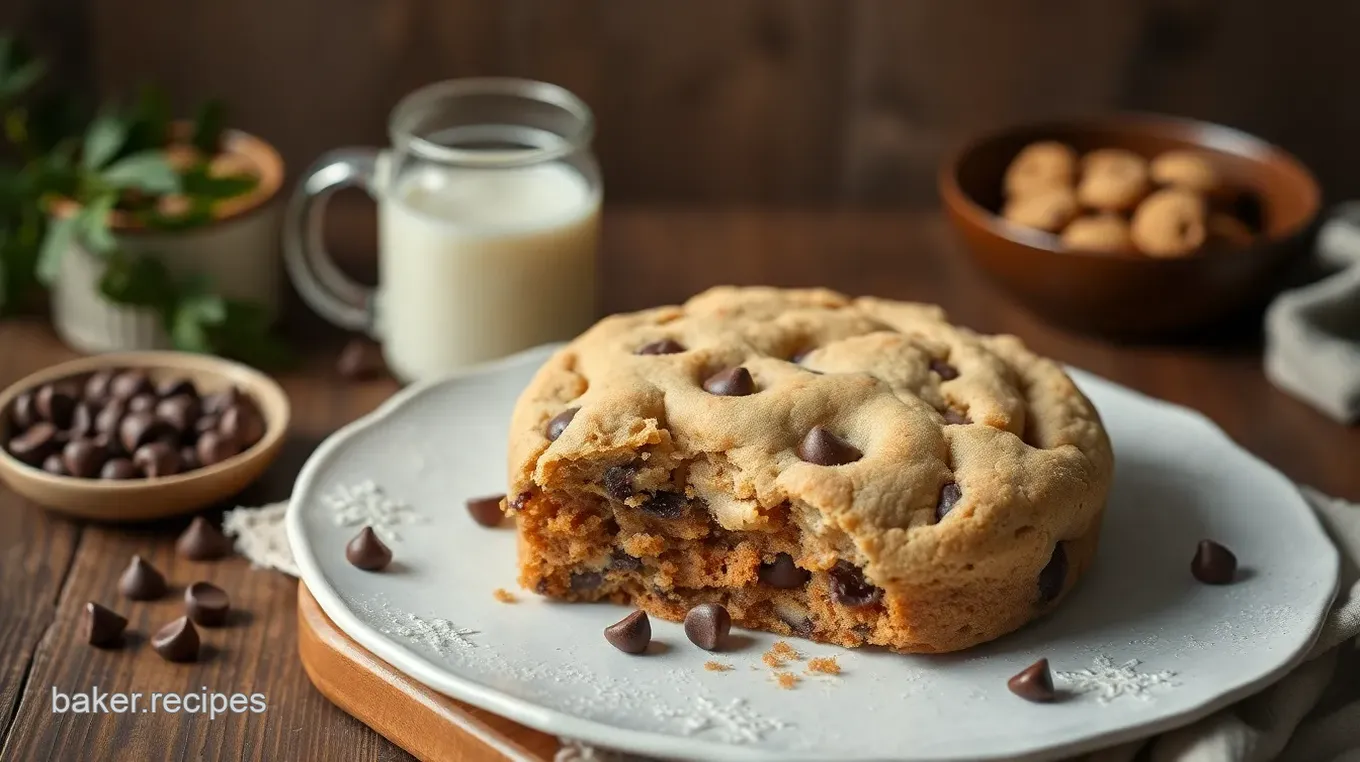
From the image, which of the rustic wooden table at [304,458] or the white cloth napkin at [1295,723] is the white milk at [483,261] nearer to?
the rustic wooden table at [304,458]

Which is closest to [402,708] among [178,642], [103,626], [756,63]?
[178,642]

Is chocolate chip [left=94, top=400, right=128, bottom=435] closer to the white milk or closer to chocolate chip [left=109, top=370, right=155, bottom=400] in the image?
chocolate chip [left=109, top=370, right=155, bottom=400]

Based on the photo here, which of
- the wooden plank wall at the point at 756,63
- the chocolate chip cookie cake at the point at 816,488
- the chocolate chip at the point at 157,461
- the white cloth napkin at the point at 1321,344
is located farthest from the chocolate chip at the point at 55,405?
the white cloth napkin at the point at 1321,344

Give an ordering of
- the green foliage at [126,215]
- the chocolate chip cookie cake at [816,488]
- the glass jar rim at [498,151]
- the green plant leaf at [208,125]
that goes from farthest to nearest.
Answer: the green plant leaf at [208,125] → the green foliage at [126,215] → the glass jar rim at [498,151] → the chocolate chip cookie cake at [816,488]

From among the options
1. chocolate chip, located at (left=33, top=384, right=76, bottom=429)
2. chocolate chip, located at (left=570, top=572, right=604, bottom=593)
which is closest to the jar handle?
chocolate chip, located at (left=33, top=384, right=76, bottom=429)

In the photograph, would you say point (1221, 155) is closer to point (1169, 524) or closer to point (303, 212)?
point (1169, 524)


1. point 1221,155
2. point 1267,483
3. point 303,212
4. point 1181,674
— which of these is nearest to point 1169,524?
point 1267,483
